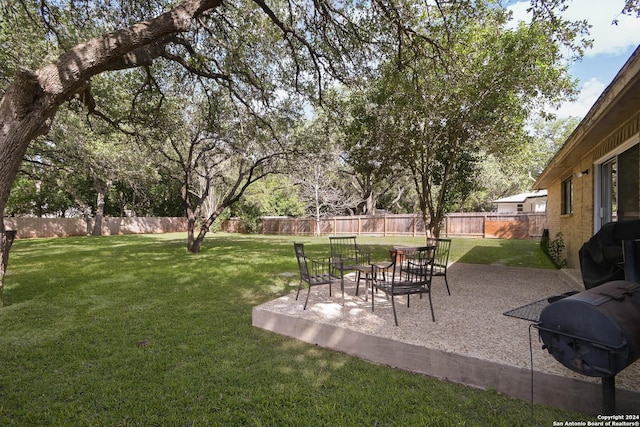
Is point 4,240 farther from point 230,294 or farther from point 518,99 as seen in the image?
point 518,99

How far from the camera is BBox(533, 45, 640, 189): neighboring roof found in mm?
2646

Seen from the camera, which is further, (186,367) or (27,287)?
(27,287)

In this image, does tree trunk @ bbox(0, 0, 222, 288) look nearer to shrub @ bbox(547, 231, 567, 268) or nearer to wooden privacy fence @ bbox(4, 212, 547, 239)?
shrub @ bbox(547, 231, 567, 268)

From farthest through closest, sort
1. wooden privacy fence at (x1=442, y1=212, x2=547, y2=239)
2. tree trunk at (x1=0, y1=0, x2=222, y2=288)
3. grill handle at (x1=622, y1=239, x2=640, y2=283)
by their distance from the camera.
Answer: wooden privacy fence at (x1=442, y1=212, x2=547, y2=239)
tree trunk at (x1=0, y1=0, x2=222, y2=288)
grill handle at (x1=622, y1=239, x2=640, y2=283)

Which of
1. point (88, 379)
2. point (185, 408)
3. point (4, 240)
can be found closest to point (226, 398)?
point (185, 408)

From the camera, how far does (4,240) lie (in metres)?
4.50

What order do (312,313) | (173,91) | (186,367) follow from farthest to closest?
1. (173,91)
2. (312,313)
3. (186,367)

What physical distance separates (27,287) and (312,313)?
605cm

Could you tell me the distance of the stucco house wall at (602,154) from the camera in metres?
3.06

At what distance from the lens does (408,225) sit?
20.1 metres

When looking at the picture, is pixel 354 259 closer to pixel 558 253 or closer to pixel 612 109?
pixel 612 109

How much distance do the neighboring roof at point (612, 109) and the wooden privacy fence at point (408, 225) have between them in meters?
12.1

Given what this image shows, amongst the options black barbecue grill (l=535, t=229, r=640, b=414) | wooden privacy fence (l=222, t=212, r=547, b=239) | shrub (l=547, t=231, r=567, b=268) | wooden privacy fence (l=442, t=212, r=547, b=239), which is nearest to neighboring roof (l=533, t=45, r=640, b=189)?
black barbecue grill (l=535, t=229, r=640, b=414)

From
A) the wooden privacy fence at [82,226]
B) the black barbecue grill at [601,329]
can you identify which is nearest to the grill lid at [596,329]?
the black barbecue grill at [601,329]
